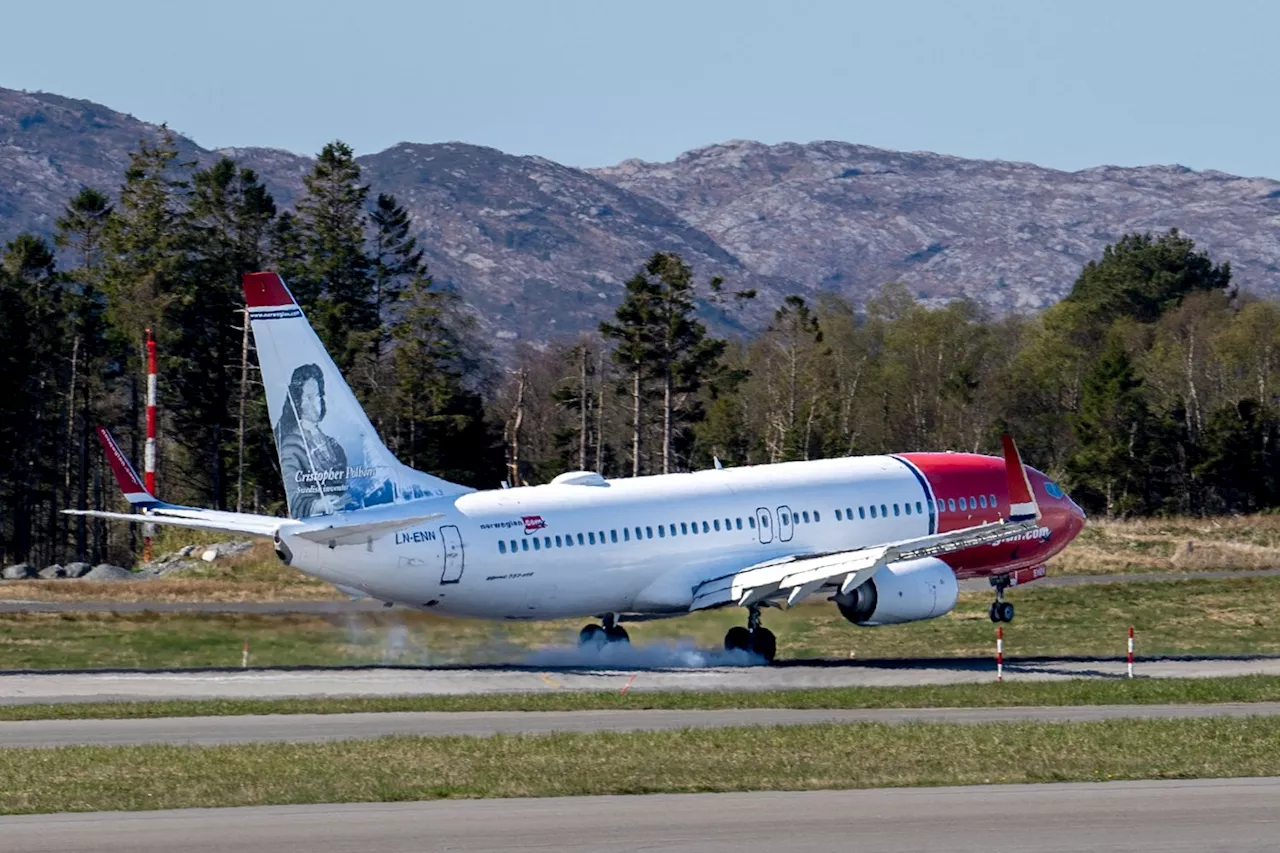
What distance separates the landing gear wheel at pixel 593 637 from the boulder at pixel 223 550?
32.4 meters

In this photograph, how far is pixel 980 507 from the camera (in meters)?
47.3

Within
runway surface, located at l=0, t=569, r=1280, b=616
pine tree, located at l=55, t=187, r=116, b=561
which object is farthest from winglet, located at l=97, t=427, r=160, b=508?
pine tree, located at l=55, t=187, r=116, b=561

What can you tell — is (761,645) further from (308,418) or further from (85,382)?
(85,382)

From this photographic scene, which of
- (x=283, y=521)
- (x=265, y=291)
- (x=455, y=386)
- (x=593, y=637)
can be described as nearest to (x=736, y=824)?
(x=283, y=521)

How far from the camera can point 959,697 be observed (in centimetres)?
3444

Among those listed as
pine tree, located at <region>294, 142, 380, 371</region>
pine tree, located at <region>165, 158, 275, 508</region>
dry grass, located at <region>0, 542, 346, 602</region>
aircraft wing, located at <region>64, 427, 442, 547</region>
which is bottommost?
dry grass, located at <region>0, 542, 346, 602</region>

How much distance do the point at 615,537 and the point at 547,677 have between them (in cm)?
401

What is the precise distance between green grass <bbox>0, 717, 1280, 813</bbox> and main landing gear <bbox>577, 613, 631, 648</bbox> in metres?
13.3

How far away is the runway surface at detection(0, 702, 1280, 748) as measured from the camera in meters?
29.3

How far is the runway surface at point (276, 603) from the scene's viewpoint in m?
54.2

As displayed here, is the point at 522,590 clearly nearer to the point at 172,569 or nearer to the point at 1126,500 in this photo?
the point at 172,569

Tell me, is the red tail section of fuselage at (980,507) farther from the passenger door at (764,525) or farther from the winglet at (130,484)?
the winglet at (130,484)

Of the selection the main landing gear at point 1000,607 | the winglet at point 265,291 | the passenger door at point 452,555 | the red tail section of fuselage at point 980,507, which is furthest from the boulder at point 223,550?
the winglet at point 265,291

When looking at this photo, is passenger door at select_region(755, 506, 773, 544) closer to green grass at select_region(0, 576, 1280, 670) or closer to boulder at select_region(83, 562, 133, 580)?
green grass at select_region(0, 576, 1280, 670)
